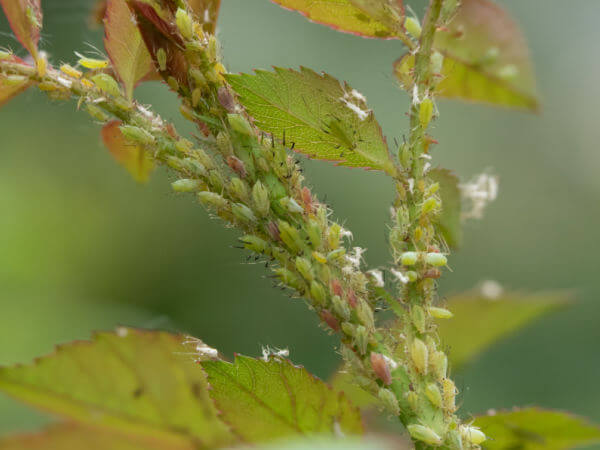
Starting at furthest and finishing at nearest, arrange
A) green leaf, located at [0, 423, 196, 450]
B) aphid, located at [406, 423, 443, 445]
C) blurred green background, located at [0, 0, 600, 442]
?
blurred green background, located at [0, 0, 600, 442] → green leaf, located at [0, 423, 196, 450] → aphid, located at [406, 423, 443, 445]

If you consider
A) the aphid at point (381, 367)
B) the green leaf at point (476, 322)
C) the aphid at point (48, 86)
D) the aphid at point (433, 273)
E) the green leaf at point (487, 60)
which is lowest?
the aphid at point (381, 367)

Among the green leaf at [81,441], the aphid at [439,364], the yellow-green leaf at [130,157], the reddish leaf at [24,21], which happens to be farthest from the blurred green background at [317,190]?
the aphid at [439,364]

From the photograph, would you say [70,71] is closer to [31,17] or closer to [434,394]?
[31,17]

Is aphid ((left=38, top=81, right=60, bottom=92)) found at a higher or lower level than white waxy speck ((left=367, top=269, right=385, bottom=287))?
higher

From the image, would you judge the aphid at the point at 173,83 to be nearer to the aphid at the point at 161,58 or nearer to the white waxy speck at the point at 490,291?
the aphid at the point at 161,58

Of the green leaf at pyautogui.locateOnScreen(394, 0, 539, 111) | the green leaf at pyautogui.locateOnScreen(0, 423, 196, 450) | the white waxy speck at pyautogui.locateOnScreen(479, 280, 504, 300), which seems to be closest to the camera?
the green leaf at pyautogui.locateOnScreen(0, 423, 196, 450)

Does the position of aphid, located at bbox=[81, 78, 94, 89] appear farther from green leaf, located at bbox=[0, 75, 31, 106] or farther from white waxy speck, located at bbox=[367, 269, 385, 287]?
white waxy speck, located at bbox=[367, 269, 385, 287]

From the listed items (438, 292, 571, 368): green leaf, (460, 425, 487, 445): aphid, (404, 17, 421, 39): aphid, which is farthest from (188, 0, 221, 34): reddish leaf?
(438, 292, 571, 368): green leaf
